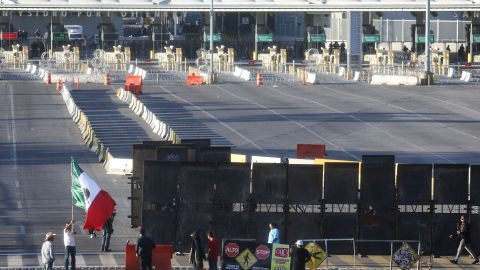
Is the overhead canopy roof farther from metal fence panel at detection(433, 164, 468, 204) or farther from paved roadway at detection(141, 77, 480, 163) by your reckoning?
metal fence panel at detection(433, 164, 468, 204)

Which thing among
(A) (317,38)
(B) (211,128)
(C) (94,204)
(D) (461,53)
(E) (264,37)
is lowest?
(B) (211,128)

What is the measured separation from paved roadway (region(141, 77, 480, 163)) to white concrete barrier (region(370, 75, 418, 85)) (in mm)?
1337

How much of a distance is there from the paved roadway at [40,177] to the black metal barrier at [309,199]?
1810 mm

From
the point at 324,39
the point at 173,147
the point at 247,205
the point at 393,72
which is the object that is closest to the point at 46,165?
the point at 173,147

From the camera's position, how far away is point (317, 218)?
94.3 feet

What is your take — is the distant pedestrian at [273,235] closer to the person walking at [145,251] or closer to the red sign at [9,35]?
the person walking at [145,251]

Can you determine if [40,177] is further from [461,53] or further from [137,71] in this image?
[461,53]

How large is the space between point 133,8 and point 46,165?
234 ft

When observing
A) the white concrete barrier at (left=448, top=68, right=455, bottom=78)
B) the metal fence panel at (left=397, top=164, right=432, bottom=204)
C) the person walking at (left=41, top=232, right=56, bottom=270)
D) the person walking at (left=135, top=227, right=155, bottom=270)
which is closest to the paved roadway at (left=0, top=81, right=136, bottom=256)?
the person walking at (left=41, top=232, right=56, bottom=270)

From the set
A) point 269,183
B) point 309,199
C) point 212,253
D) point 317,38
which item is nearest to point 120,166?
point 269,183

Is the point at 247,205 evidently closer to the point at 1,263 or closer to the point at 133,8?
the point at 1,263

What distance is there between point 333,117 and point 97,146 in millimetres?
14926

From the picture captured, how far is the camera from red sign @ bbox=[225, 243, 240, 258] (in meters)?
25.2

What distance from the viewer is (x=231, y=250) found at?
994 inches
